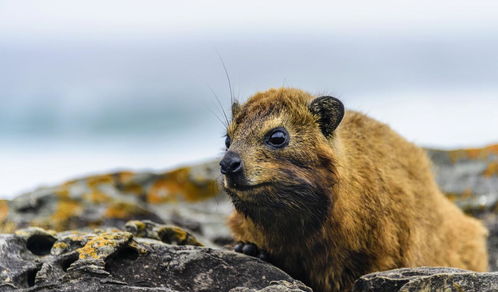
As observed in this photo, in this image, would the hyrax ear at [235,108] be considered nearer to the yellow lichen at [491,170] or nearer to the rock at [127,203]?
the rock at [127,203]

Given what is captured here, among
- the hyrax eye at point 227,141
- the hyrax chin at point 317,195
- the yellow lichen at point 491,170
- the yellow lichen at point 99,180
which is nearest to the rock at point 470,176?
the yellow lichen at point 491,170

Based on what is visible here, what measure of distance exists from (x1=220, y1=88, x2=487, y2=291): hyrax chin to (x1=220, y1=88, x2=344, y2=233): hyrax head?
0.5 inches

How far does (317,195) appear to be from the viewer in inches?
343

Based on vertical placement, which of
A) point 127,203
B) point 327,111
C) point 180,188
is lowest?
point 127,203

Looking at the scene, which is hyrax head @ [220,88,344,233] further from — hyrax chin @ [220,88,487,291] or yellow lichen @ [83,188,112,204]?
yellow lichen @ [83,188,112,204]

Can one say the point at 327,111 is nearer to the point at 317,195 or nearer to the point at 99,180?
the point at 317,195

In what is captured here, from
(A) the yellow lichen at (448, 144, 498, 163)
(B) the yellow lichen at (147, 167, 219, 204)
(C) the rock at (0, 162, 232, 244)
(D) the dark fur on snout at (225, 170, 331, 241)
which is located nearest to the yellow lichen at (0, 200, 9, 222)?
(C) the rock at (0, 162, 232, 244)

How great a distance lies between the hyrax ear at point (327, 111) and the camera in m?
9.28

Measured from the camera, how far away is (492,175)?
51.6 ft

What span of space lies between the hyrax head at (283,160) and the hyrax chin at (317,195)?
0.01m

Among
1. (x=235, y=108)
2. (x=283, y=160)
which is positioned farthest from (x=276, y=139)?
(x=235, y=108)

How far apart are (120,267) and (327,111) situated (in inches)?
130

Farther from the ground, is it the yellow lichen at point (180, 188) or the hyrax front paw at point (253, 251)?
the yellow lichen at point (180, 188)

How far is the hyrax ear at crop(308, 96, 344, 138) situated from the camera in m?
9.28
